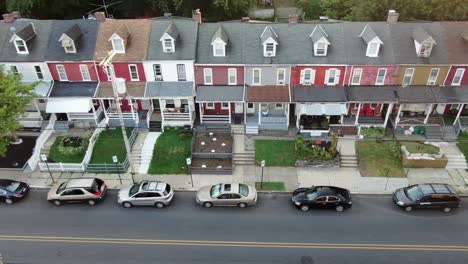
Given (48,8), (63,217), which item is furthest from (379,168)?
(48,8)

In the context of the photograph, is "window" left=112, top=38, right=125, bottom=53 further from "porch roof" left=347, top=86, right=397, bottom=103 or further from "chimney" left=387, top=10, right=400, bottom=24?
"chimney" left=387, top=10, right=400, bottom=24

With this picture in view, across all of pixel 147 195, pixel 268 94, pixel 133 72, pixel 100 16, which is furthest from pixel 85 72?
pixel 268 94

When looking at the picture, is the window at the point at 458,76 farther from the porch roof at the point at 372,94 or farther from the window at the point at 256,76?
the window at the point at 256,76

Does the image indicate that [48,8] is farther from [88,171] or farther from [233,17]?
[88,171]

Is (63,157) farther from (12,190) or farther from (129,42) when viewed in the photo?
(129,42)

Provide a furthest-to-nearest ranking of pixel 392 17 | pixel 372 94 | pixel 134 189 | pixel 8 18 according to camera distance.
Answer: pixel 8 18, pixel 392 17, pixel 372 94, pixel 134 189
